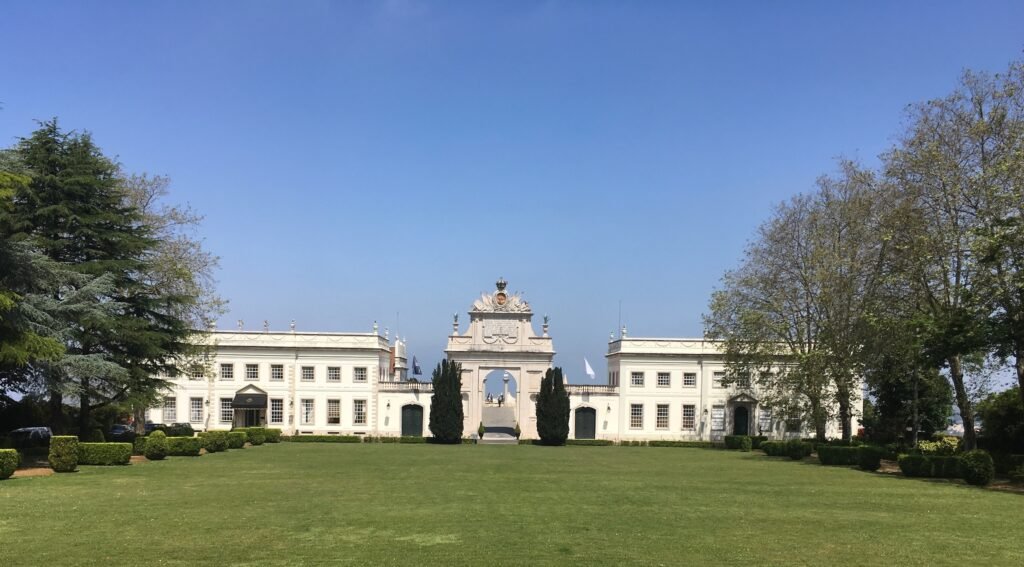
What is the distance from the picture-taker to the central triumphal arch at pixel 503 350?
6200 centimetres

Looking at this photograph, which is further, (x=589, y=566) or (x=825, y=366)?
(x=825, y=366)

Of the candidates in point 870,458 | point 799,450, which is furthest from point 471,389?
point 870,458

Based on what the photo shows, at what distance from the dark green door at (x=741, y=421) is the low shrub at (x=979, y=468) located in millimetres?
33874

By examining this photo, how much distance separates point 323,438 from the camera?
185 ft

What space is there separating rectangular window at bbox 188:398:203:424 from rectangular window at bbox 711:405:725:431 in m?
37.8

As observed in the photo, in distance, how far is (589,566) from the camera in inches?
477

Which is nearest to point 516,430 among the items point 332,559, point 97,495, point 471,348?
point 471,348

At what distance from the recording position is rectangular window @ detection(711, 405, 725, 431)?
6131cm

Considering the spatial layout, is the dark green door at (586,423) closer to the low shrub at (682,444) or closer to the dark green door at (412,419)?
the low shrub at (682,444)

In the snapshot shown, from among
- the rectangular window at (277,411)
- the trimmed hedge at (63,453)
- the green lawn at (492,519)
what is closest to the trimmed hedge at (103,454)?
the green lawn at (492,519)

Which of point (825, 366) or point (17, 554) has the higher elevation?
point (825, 366)

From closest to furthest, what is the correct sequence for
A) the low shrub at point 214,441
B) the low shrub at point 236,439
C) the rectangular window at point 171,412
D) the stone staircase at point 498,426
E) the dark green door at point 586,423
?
the low shrub at point 214,441 → the low shrub at point 236,439 → the stone staircase at point 498,426 → the rectangular window at point 171,412 → the dark green door at point 586,423

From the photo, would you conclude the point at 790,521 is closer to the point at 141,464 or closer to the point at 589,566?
the point at 589,566

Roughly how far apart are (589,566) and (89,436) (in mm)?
29698
